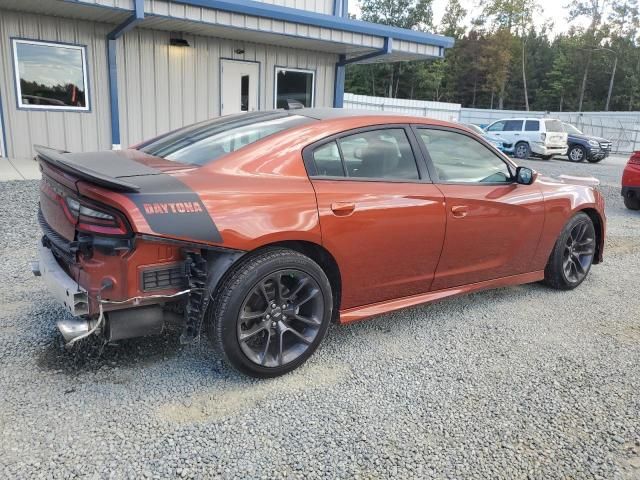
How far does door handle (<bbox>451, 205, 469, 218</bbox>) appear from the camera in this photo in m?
3.45

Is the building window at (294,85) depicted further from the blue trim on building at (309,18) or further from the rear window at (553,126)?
the rear window at (553,126)

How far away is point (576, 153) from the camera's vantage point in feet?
63.4

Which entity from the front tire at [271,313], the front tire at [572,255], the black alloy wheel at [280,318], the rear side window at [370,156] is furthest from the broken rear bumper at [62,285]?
the front tire at [572,255]

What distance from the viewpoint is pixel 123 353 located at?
3057 millimetres

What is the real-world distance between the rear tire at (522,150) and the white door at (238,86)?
456 inches

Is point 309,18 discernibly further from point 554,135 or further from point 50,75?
point 554,135

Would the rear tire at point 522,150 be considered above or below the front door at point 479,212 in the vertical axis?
below

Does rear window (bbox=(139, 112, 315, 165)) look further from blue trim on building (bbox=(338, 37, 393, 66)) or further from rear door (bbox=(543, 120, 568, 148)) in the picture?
rear door (bbox=(543, 120, 568, 148))

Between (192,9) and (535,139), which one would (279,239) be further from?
(535,139)

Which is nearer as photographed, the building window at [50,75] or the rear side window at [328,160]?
the rear side window at [328,160]

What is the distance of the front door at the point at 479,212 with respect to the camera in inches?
138

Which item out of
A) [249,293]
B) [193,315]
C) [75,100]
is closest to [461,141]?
[249,293]

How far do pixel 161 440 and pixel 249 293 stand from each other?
2.61ft

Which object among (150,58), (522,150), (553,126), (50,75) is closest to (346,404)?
(50,75)
